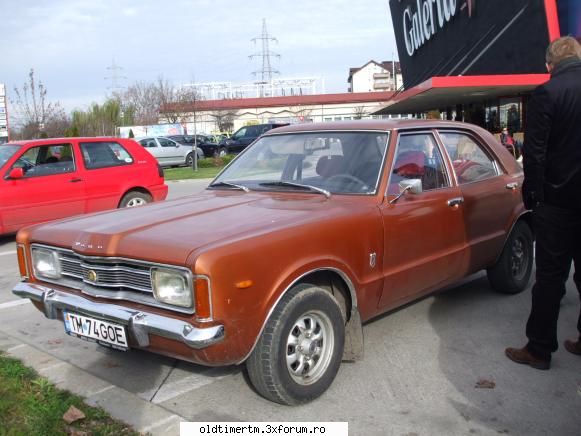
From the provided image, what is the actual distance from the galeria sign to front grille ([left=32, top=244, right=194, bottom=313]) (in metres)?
22.8

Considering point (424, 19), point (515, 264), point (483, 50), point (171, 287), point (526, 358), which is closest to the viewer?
point (171, 287)

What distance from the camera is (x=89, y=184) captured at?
9172mm

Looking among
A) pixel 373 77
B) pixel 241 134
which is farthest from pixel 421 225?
pixel 373 77

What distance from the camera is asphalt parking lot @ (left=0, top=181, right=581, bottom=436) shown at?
3305 mm

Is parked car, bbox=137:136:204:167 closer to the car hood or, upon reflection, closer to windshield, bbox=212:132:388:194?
windshield, bbox=212:132:388:194

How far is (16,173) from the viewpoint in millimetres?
8477

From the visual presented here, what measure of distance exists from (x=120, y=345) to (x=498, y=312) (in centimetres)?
330

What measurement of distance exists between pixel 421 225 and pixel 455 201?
51 cm

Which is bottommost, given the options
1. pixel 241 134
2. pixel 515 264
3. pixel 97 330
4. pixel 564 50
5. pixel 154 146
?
pixel 515 264

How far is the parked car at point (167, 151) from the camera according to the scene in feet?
91.4

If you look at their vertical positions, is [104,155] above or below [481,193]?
above

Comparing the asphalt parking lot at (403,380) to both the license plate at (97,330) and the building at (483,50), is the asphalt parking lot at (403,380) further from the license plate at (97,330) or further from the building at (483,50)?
the building at (483,50)

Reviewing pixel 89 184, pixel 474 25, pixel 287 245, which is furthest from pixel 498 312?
pixel 474 25

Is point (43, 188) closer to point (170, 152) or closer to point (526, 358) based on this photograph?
point (526, 358)
